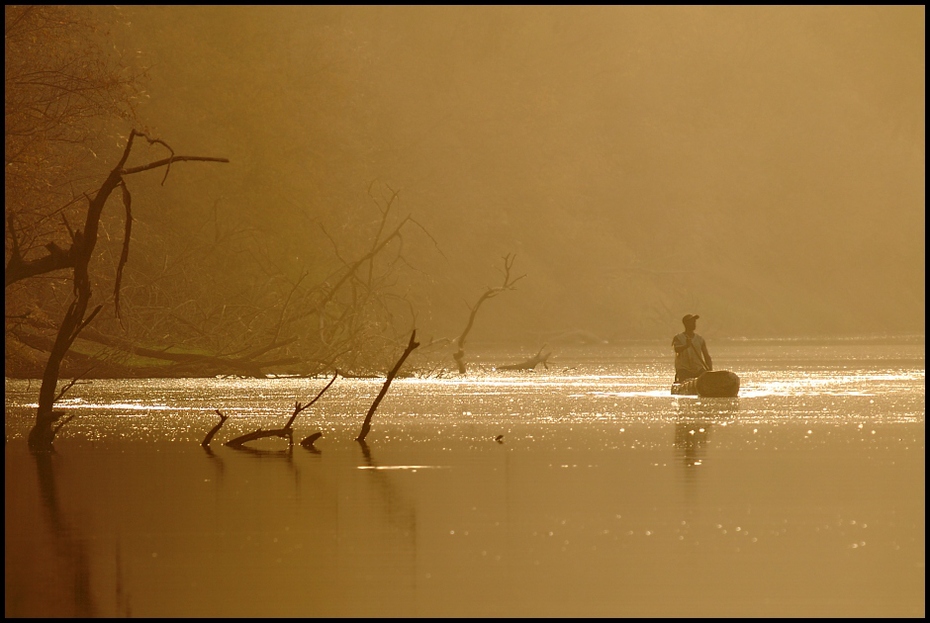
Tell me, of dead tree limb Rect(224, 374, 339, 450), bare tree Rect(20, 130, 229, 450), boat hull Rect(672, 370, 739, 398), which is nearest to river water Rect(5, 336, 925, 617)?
dead tree limb Rect(224, 374, 339, 450)

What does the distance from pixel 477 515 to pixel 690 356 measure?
60.8ft

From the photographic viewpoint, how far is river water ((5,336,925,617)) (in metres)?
11.4

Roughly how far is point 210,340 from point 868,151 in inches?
4151

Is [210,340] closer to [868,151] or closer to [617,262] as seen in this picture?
[617,262]

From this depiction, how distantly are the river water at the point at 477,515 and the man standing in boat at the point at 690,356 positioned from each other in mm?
3725

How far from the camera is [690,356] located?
109ft

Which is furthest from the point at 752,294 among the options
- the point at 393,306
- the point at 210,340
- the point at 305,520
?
the point at 305,520

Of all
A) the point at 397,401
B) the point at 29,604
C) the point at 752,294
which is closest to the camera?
the point at 29,604

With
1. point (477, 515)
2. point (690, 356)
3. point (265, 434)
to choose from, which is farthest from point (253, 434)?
point (690, 356)

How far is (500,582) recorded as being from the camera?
38.8 ft

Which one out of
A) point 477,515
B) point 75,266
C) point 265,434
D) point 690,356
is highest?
point 75,266

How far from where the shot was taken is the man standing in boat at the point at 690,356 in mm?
32478

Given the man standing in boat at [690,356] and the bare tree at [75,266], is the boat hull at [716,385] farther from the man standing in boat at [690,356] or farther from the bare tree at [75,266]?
the bare tree at [75,266]

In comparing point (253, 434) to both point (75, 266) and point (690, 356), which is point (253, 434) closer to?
point (75, 266)
